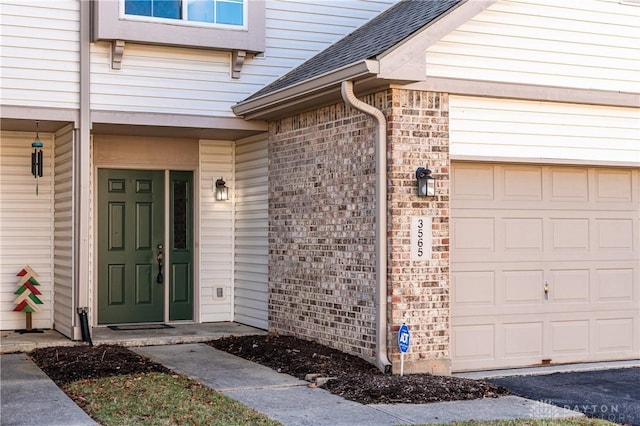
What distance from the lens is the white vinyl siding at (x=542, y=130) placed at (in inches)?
377

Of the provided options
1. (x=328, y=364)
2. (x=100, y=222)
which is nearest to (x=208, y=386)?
(x=328, y=364)

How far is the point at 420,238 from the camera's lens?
916cm

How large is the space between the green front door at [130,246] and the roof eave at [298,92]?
2.05 m

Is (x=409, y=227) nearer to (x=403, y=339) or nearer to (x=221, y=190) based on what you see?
(x=403, y=339)

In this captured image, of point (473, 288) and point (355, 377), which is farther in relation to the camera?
point (473, 288)

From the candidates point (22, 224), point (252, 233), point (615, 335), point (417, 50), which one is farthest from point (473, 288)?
point (22, 224)

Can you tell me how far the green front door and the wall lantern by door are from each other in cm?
79

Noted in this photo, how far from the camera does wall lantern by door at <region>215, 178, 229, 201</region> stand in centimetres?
1268

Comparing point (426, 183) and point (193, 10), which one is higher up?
point (193, 10)

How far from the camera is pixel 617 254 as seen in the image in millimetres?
10578

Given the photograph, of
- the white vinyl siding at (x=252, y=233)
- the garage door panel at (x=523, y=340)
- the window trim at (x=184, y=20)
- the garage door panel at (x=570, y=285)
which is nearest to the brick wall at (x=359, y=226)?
the white vinyl siding at (x=252, y=233)

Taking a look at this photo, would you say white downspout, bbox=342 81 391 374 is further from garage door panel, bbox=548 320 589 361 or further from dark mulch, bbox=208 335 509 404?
garage door panel, bbox=548 320 589 361

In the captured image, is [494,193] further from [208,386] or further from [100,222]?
[100,222]

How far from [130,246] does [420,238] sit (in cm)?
495
